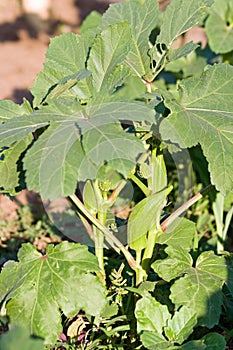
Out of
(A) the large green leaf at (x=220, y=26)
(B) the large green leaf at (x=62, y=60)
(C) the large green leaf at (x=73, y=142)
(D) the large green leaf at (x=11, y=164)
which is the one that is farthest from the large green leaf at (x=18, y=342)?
(A) the large green leaf at (x=220, y=26)

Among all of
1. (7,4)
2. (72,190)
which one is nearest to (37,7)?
(7,4)

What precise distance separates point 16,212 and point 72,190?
68.1 inches

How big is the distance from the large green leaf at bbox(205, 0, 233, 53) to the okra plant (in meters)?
1.12

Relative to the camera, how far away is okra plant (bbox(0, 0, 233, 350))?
149 cm

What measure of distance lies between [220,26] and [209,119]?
1.55 meters

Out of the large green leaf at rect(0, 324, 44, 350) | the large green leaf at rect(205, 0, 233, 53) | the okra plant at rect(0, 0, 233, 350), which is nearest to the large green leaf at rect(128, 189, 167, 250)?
the okra plant at rect(0, 0, 233, 350)

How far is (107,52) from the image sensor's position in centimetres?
173

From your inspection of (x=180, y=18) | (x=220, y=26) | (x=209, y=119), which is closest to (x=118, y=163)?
(x=209, y=119)

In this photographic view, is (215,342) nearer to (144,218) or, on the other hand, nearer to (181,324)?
(181,324)

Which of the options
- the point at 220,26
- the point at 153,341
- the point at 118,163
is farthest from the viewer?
the point at 220,26

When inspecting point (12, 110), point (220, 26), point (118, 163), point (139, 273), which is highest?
point (220, 26)

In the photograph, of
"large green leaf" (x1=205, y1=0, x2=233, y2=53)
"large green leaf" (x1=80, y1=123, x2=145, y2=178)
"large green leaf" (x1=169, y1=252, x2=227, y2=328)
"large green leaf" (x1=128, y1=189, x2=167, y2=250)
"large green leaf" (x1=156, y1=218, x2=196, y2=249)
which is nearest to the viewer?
"large green leaf" (x1=80, y1=123, x2=145, y2=178)

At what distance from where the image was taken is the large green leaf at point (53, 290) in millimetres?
1699

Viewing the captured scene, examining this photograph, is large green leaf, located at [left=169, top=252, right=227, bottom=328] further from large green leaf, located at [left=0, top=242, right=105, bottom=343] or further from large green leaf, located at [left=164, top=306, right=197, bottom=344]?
large green leaf, located at [left=0, top=242, right=105, bottom=343]
